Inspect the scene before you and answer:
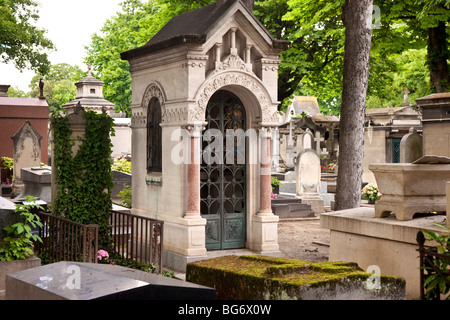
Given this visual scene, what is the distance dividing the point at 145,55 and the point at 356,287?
7872 millimetres

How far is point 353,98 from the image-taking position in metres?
12.5

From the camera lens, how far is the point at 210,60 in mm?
10953

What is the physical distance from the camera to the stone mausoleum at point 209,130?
1061cm

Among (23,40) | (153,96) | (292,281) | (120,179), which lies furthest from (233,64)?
(23,40)

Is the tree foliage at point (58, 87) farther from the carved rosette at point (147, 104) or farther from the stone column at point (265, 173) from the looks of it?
the stone column at point (265, 173)

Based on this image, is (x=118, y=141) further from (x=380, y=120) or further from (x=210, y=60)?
(x=210, y=60)

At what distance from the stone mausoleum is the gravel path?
1460mm

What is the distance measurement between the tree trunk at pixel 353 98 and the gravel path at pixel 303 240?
111 cm

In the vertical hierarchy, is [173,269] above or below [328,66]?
below

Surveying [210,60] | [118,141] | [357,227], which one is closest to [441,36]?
[210,60]

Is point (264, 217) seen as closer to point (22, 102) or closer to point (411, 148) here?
point (411, 148)

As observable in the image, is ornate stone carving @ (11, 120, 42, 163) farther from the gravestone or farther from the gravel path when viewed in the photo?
the gravel path

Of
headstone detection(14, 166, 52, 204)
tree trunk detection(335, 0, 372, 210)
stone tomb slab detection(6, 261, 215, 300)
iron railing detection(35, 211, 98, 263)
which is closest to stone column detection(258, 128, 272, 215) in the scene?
tree trunk detection(335, 0, 372, 210)

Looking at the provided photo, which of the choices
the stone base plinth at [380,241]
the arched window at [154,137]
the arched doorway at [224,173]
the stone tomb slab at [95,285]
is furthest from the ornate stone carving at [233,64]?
the stone tomb slab at [95,285]
